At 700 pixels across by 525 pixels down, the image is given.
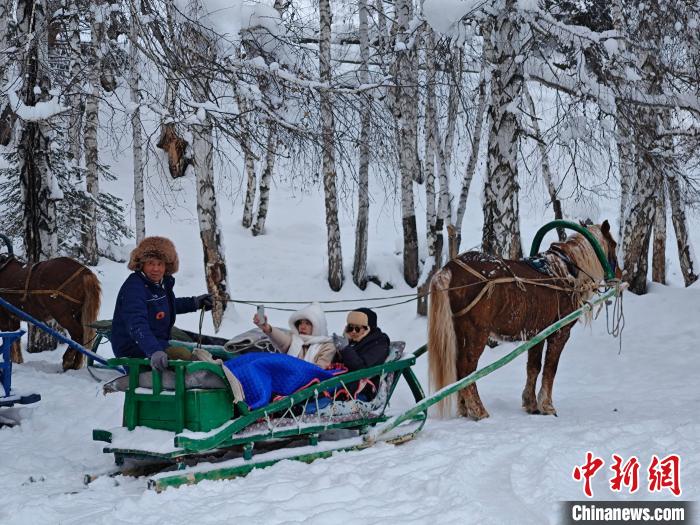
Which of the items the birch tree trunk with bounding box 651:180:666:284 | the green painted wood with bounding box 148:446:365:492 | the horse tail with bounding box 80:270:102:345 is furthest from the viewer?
the birch tree trunk with bounding box 651:180:666:284

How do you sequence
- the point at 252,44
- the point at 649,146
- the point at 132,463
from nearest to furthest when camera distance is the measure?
the point at 132,463
the point at 252,44
the point at 649,146

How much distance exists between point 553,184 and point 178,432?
14810 mm

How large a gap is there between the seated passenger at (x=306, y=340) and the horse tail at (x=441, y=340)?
3.74ft

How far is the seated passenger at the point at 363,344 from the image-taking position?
5.65 meters

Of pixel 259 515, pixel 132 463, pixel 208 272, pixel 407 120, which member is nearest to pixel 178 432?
pixel 132 463

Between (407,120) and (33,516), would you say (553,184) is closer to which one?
(407,120)

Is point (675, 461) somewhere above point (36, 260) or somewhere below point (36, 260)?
below

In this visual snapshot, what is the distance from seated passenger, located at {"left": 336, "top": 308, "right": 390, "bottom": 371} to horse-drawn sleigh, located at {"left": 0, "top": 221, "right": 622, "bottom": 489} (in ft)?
0.32

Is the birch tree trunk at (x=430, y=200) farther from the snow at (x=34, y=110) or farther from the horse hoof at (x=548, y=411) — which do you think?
the snow at (x=34, y=110)

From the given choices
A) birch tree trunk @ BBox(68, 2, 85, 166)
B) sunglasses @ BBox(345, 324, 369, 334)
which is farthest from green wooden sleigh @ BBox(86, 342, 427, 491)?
birch tree trunk @ BBox(68, 2, 85, 166)

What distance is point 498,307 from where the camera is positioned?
6.88 metres

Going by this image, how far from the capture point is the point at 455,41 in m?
8.53

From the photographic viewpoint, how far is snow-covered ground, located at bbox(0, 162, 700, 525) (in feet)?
13.1

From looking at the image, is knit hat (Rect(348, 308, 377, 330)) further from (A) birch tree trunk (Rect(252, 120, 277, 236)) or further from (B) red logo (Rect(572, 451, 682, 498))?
(A) birch tree trunk (Rect(252, 120, 277, 236))
